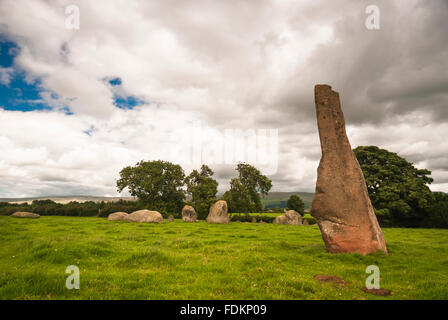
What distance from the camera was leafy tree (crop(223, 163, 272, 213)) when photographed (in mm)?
49594

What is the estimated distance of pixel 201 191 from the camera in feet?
166

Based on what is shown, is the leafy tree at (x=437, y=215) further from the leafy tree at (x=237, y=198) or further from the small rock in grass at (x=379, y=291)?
the small rock in grass at (x=379, y=291)

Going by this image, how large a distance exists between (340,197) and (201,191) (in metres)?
38.8

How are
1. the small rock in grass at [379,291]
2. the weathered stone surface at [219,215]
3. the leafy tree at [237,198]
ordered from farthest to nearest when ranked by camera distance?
the leafy tree at [237,198] < the weathered stone surface at [219,215] < the small rock in grass at [379,291]

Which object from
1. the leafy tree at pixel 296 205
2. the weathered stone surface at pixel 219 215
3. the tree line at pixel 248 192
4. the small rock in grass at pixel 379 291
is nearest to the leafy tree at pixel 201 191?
the tree line at pixel 248 192

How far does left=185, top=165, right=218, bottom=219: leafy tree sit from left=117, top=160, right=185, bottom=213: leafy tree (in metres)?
3.51

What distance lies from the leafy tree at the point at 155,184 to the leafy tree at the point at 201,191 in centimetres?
351

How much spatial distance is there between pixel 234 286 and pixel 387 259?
943 centimetres

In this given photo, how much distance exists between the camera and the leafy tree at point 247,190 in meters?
49.6

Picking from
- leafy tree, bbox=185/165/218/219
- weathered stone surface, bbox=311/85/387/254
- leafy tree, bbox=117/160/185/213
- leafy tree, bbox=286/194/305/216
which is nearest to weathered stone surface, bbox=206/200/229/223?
leafy tree, bbox=185/165/218/219

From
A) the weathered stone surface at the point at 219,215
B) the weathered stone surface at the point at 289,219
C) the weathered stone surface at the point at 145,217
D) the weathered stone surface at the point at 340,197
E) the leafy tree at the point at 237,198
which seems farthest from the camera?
the leafy tree at the point at 237,198

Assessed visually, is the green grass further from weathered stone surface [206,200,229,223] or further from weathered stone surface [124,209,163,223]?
weathered stone surface [206,200,229,223]
